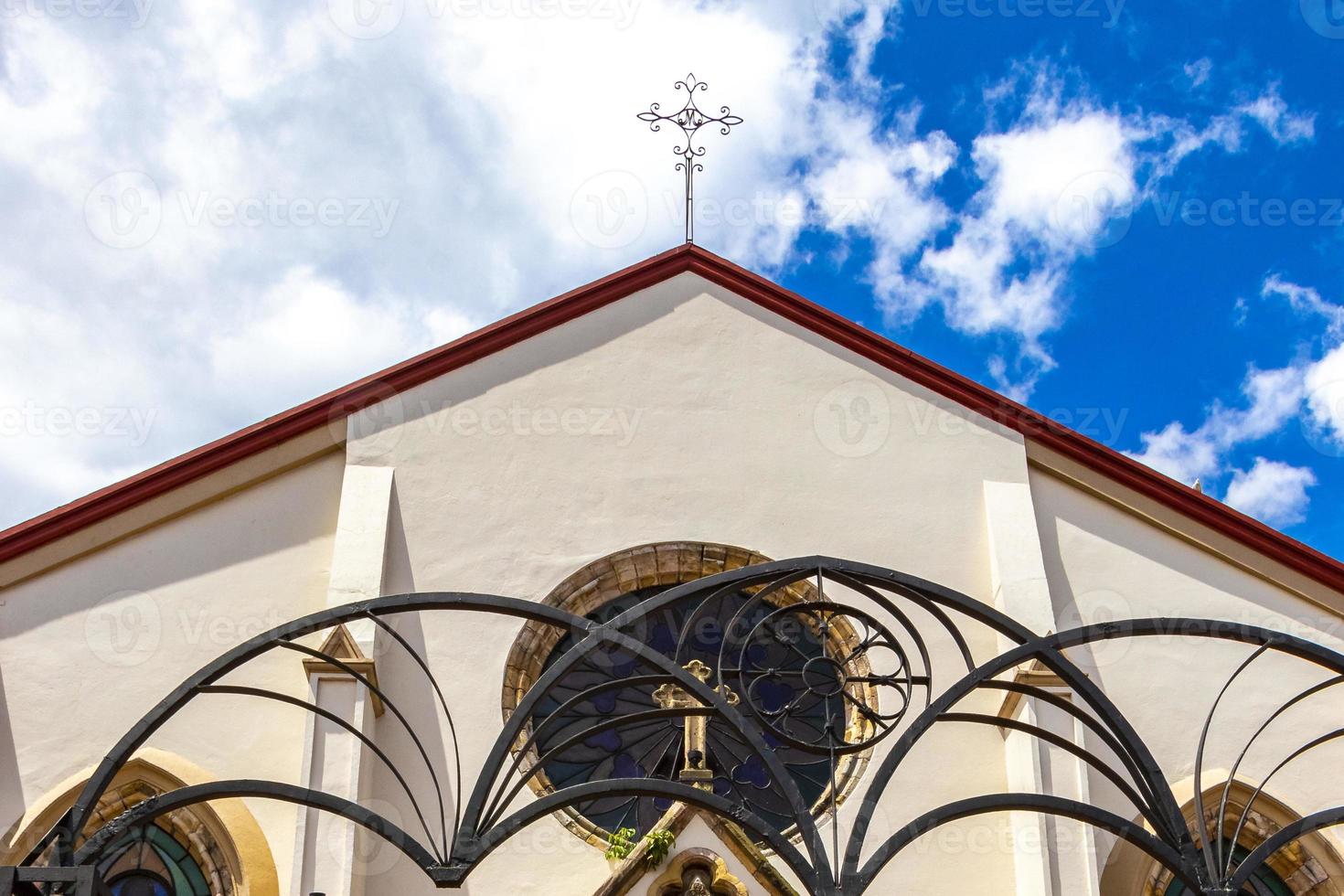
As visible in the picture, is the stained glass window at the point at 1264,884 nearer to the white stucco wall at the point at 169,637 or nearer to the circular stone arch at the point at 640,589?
the circular stone arch at the point at 640,589

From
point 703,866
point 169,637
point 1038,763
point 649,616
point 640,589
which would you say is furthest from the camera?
point 640,589

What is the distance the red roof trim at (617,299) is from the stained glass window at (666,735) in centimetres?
217

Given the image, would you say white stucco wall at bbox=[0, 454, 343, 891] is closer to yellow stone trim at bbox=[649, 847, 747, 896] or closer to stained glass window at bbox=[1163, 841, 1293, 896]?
yellow stone trim at bbox=[649, 847, 747, 896]

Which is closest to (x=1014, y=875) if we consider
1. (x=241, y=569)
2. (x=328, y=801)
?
(x=328, y=801)

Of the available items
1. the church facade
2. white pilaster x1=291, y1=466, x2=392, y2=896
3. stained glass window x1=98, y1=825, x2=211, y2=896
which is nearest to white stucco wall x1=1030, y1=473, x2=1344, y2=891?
the church facade

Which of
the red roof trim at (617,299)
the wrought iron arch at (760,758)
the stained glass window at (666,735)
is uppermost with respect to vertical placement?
the red roof trim at (617,299)

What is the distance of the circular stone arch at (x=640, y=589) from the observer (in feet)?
28.7

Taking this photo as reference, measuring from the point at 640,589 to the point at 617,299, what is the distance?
229 cm

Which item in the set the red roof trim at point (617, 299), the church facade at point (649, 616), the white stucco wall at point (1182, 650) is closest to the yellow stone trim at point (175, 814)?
the church facade at point (649, 616)

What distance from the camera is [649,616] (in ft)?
24.5

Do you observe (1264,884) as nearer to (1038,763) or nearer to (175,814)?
(1038,763)

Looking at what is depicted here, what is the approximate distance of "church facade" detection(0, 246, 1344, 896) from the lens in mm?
8086

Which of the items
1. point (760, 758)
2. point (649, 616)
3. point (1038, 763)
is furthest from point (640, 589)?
point (760, 758)

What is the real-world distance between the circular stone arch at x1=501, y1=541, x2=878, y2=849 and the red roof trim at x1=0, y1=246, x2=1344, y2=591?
190 centimetres
